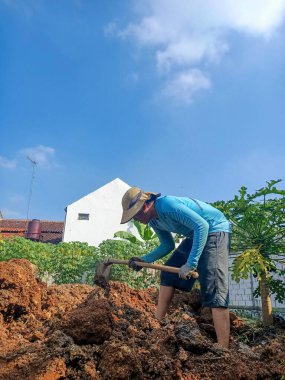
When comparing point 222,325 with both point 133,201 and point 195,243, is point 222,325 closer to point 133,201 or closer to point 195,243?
point 195,243

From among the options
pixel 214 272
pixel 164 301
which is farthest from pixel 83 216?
pixel 214 272

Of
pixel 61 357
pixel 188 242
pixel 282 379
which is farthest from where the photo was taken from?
pixel 188 242

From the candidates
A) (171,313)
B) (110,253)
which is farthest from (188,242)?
(110,253)

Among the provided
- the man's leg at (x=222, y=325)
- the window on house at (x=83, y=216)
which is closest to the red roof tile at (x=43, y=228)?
the window on house at (x=83, y=216)

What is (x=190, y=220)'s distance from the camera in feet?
11.6

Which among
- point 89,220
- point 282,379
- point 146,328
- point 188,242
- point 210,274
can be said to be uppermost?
point 89,220

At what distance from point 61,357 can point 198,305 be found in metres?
2.53

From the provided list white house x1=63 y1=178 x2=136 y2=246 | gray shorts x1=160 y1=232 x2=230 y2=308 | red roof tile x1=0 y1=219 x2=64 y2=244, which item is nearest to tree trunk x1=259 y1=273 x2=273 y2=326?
gray shorts x1=160 y1=232 x2=230 y2=308

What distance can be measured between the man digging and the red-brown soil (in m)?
0.32

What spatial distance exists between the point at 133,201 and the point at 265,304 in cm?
220

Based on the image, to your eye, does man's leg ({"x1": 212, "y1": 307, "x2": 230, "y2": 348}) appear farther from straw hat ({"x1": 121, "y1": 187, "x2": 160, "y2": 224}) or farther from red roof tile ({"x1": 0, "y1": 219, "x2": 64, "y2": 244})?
red roof tile ({"x1": 0, "y1": 219, "x2": 64, "y2": 244})

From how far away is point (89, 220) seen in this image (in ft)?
76.6

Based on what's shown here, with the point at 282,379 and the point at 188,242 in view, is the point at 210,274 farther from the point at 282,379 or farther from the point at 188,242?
the point at 282,379

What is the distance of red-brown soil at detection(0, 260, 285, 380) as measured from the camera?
2461mm
